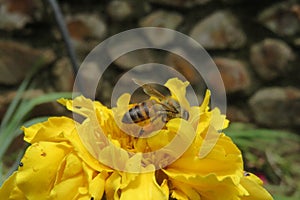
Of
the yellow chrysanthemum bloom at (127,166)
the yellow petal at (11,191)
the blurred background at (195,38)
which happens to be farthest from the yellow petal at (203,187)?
the blurred background at (195,38)

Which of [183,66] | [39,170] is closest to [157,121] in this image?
[39,170]

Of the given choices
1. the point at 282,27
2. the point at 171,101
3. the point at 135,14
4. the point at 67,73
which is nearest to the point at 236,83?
the point at 282,27

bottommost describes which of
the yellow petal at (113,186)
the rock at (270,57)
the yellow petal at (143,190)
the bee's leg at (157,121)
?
the rock at (270,57)

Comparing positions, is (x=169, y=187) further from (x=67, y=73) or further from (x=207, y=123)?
(x=67, y=73)

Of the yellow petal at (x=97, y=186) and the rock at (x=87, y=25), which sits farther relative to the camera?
the rock at (x=87, y=25)

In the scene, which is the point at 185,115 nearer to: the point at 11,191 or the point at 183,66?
the point at 11,191

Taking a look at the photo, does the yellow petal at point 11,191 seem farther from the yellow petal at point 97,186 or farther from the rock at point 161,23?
the rock at point 161,23

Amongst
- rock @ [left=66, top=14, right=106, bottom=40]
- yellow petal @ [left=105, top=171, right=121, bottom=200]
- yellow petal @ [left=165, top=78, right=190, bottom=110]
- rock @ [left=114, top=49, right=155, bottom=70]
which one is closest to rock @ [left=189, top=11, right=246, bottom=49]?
rock @ [left=114, top=49, right=155, bottom=70]
